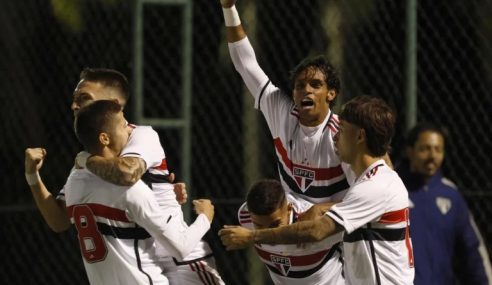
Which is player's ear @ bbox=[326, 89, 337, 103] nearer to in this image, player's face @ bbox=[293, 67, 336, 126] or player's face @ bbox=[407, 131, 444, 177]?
player's face @ bbox=[293, 67, 336, 126]

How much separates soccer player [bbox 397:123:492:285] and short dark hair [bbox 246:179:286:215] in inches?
51.4

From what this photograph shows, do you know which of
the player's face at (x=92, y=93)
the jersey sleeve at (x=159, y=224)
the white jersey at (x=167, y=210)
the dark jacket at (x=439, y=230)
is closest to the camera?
the jersey sleeve at (x=159, y=224)

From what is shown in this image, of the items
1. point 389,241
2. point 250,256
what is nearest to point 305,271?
point 389,241

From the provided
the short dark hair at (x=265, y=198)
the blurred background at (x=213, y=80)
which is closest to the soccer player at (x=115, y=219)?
the short dark hair at (x=265, y=198)

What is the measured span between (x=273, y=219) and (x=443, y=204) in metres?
1.41

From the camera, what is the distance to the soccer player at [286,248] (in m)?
6.38

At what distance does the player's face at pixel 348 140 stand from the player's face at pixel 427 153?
159 cm

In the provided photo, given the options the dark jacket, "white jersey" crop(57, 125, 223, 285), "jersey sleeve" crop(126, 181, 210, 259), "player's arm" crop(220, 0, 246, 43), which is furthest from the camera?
the dark jacket

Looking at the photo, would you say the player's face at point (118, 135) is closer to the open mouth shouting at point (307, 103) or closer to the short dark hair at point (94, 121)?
the short dark hair at point (94, 121)

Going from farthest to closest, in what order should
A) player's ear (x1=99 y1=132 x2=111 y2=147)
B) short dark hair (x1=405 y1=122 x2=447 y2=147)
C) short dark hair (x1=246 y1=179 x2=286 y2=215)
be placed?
short dark hair (x1=405 y1=122 x2=447 y2=147)
short dark hair (x1=246 y1=179 x2=286 y2=215)
player's ear (x1=99 y1=132 x2=111 y2=147)

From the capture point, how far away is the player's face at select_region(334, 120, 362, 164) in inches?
235

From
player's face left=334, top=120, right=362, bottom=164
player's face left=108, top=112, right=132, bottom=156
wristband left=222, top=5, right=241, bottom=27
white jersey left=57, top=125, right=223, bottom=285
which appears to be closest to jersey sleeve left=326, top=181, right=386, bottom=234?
player's face left=334, top=120, right=362, bottom=164

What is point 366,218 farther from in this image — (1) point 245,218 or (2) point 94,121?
(2) point 94,121

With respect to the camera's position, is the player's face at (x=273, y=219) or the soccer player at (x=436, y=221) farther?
the soccer player at (x=436, y=221)
